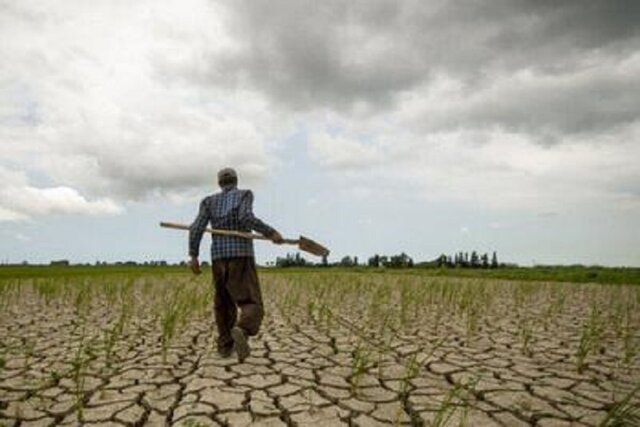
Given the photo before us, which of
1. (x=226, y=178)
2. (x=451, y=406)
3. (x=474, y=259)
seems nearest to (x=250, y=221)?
(x=226, y=178)

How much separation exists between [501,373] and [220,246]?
2.56 m

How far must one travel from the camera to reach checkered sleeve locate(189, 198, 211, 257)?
15.0 feet

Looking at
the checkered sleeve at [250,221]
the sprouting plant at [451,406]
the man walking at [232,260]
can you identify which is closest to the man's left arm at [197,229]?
the man walking at [232,260]

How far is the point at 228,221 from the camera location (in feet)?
14.6

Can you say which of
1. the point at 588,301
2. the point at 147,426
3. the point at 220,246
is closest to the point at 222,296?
the point at 220,246

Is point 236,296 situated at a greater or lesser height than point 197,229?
lesser

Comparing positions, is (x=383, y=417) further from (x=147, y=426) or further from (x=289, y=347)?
(x=289, y=347)

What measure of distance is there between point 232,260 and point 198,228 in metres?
A: 0.52

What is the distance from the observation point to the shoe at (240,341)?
4.14 metres

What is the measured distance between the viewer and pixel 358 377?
12.3ft

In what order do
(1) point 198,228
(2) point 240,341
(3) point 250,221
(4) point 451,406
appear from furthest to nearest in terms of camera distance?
(1) point 198,228
(3) point 250,221
(2) point 240,341
(4) point 451,406

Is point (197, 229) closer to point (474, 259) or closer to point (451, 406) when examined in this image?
point (451, 406)

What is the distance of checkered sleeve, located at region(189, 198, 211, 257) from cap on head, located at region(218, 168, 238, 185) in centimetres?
23

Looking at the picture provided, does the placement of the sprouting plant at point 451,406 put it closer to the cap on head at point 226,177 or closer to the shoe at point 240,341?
the shoe at point 240,341
